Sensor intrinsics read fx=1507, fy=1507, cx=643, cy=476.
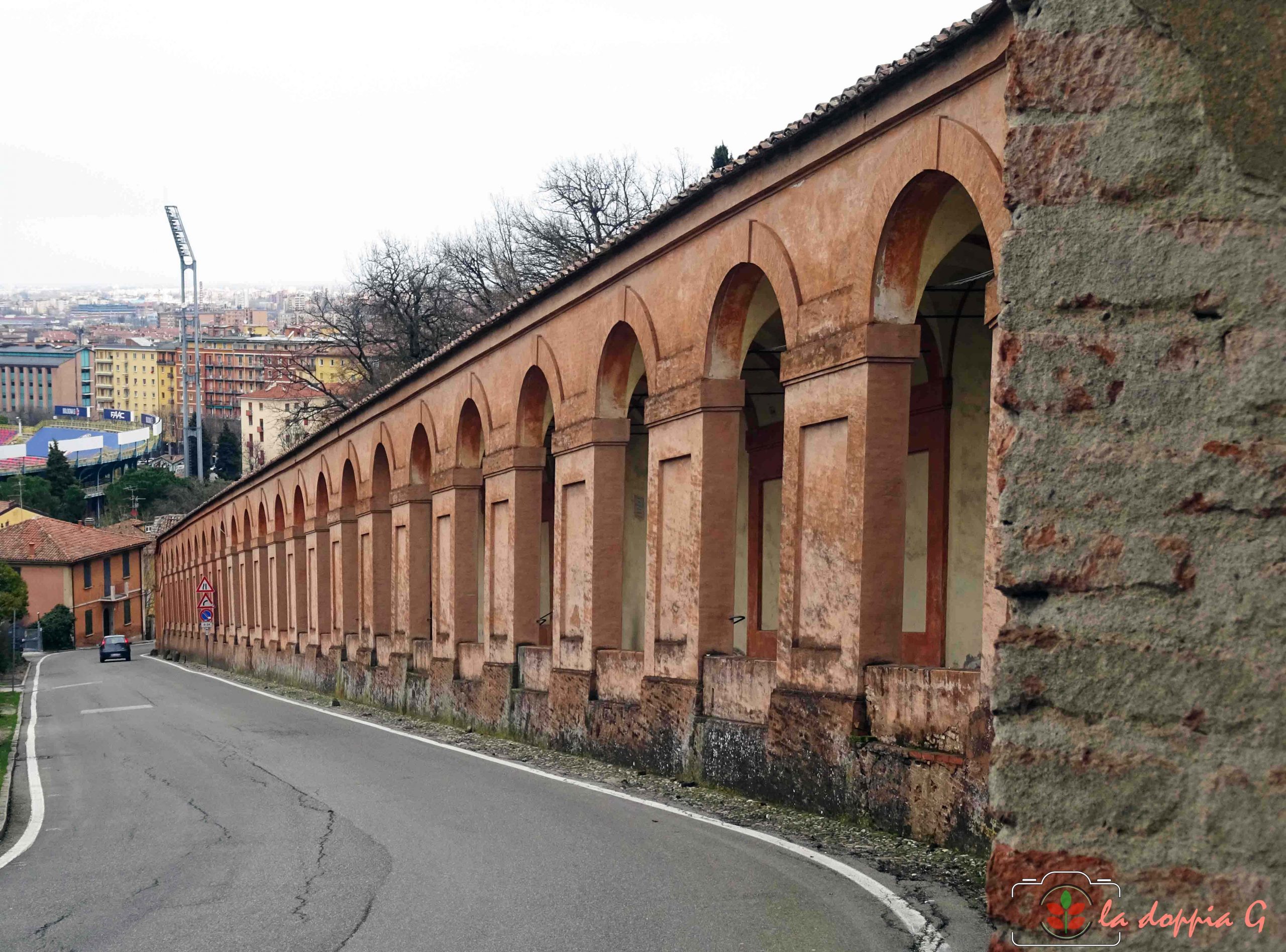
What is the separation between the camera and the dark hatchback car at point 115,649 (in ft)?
209

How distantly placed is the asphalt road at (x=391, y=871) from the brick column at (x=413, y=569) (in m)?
10.8

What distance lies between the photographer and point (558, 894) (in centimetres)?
803

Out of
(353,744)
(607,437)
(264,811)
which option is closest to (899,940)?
(264,811)

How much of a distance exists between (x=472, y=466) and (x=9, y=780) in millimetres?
10354

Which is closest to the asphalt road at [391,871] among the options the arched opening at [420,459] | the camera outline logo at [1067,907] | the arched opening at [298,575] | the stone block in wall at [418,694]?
the camera outline logo at [1067,907]

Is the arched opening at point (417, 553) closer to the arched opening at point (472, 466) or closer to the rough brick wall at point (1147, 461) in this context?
the arched opening at point (472, 466)

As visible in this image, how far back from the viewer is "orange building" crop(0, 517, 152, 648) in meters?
88.4

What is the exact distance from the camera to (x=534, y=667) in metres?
19.6

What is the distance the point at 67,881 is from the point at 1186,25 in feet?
27.3

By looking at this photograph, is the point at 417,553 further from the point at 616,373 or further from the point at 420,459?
the point at 616,373

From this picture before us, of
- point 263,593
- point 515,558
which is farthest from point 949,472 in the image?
point 263,593

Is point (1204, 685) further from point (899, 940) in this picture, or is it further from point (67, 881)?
point (67, 881)

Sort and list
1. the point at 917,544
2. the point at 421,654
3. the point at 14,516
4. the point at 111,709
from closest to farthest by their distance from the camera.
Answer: the point at 917,544, the point at 421,654, the point at 111,709, the point at 14,516

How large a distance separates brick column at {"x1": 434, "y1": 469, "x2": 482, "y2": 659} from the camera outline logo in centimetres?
2093
